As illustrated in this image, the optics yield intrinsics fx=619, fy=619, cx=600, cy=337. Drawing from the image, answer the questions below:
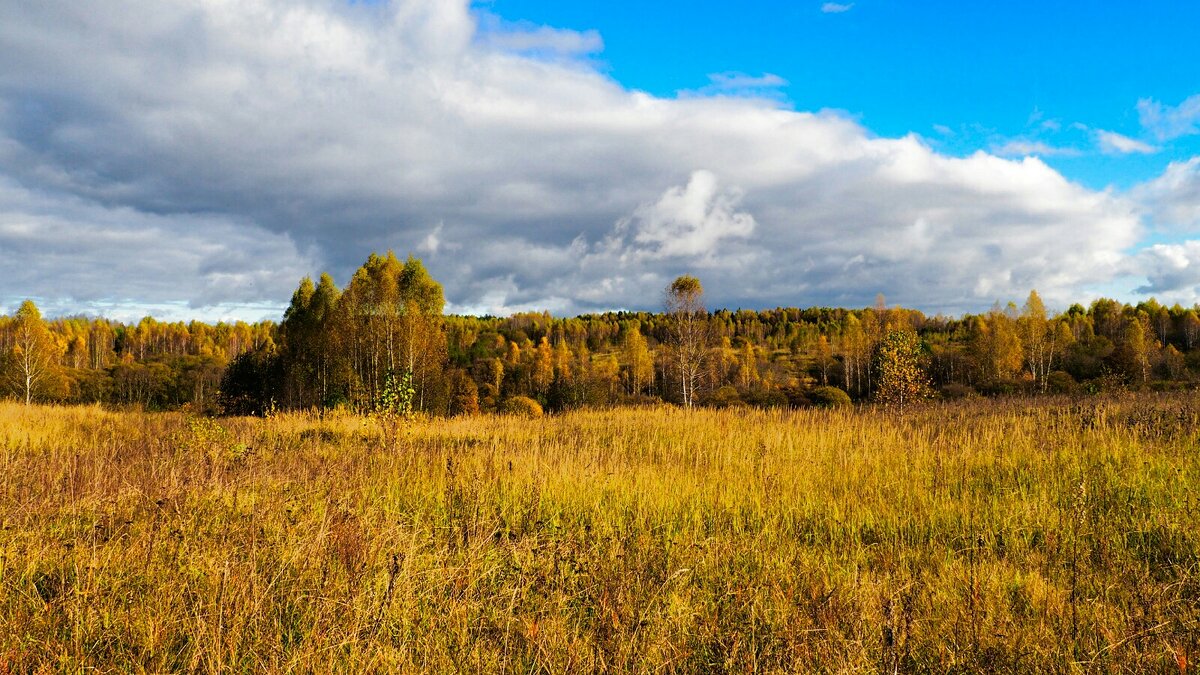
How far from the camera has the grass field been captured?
3.08 m

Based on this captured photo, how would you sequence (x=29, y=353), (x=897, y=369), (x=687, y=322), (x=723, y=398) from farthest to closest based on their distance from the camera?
(x=29, y=353) < (x=723, y=398) < (x=687, y=322) < (x=897, y=369)

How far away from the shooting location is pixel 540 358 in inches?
3509

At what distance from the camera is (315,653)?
116 inches

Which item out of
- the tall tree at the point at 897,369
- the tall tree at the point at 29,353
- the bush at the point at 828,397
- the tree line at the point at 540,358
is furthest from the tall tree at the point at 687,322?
the tall tree at the point at 29,353

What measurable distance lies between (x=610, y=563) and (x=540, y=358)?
85.2 meters

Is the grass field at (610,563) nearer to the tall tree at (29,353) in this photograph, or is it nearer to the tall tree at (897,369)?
the tall tree at (897,369)

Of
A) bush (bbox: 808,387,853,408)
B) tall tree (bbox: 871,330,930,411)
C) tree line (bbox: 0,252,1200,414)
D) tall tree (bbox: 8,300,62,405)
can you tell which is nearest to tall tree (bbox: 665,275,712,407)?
tree line (bbox: 0,252,1200,414)

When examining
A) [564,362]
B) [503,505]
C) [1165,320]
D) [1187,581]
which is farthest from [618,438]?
[1165,320]

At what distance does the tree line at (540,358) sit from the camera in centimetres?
3444

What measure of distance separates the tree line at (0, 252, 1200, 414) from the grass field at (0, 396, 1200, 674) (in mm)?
5882

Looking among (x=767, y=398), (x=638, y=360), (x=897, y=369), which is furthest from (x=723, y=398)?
(x=638, y=360)

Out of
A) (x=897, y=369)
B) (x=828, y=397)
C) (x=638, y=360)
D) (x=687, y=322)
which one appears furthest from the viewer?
(x=638, y=360)

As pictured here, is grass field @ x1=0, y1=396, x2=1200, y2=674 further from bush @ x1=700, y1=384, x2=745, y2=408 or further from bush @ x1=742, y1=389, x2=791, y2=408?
bush @ x1=742, y1=389, x2=791, y2=408

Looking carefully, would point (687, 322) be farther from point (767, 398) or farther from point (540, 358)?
point (540, 358)
